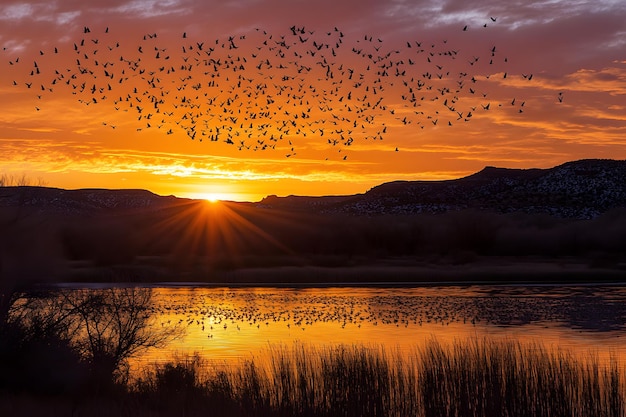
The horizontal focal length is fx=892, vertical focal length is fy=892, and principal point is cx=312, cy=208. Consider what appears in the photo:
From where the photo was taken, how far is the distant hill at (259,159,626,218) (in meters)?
147

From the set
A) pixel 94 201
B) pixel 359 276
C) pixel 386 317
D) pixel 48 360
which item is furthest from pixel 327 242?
pixel 94 201

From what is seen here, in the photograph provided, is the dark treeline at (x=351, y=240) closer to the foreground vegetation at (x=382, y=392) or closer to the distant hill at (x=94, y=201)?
the distant hill at (x=94, y=201)

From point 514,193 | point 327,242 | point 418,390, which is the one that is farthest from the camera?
point 514,193

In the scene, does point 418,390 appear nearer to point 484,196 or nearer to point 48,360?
point 48,360

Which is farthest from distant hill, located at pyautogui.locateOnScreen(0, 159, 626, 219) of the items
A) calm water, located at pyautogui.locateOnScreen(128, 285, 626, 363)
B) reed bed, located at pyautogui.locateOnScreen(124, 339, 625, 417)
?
reed bed, located at pyautogui.locateOnScreen(124, 339, 625, 417)

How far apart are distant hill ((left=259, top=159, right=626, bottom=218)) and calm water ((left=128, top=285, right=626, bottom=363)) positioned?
82.2 meters

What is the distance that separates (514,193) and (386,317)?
119354 mm

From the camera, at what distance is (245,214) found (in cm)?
12231

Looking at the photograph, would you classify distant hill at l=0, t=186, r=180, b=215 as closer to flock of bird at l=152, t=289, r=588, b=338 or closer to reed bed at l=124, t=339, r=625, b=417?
flock of bird at l=152, t=289, r=588, b=338

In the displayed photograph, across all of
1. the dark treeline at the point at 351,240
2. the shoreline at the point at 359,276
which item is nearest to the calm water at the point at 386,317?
the shoreline at the point at 359,276

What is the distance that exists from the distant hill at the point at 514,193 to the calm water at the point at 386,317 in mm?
82194

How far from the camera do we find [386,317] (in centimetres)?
4647

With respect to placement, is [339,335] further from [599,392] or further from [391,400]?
[599,392]

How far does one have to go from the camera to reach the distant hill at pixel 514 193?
5778 inches
